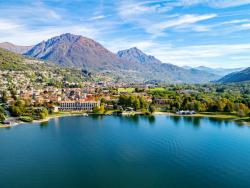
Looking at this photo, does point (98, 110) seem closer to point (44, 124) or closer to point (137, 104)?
point (137, 104)

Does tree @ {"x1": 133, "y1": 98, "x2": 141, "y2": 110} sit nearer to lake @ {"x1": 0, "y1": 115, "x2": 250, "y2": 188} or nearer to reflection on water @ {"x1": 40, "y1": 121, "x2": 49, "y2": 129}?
lake @ {"x1": 0, "y1": 115, "x2": 250, "y2": 188}

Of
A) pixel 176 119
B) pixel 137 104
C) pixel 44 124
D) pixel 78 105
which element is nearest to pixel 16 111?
pixel 44 124

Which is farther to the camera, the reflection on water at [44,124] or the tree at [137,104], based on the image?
the tree at [137,104]

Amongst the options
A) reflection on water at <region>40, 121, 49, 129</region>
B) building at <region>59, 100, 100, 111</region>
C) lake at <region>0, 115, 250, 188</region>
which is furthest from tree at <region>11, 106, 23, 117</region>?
building at <region>59, 100, 100, 111</region>

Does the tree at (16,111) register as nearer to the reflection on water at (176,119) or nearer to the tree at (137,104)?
the tree at (137,104)

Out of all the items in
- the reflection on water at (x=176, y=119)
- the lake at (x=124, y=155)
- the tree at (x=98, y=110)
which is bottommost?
the lake at (x=124, y=155)

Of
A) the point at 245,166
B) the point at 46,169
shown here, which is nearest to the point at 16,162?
the point at 46,169

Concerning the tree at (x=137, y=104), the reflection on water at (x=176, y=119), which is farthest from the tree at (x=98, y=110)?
the reflection on water at (x=176, y=119)

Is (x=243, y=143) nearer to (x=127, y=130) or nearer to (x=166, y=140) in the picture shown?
(x=166, y=140)

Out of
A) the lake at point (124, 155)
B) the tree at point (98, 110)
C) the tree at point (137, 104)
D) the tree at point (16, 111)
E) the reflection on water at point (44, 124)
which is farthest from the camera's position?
the tree at point (137, 104)
